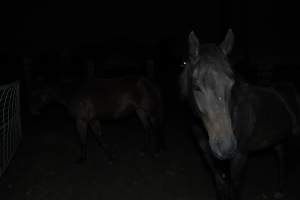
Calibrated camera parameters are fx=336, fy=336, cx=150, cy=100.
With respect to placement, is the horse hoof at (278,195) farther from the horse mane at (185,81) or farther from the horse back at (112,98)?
the horse back at (112,98)

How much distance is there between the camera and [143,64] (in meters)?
9.91

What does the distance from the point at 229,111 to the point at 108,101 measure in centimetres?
309

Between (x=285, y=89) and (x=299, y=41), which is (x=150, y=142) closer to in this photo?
(x=285, y=89)

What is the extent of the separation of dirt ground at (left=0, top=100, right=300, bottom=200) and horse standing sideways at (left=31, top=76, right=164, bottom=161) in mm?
397

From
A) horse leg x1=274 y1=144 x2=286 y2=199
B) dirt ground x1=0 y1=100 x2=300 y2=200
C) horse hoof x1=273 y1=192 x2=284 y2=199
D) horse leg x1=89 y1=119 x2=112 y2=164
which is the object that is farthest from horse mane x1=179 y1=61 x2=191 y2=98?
horse leg x1=89 y1=119 x2=112 y2=164

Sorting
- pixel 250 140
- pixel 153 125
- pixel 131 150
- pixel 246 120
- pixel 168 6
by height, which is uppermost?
pixel 168 6

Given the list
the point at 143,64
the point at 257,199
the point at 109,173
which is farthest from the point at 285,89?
the point at 143,64

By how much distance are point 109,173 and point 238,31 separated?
11627 mm

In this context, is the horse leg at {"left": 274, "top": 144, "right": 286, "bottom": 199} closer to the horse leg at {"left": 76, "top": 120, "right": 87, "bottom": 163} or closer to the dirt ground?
the dirt ground

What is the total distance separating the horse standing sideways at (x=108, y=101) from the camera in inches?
221

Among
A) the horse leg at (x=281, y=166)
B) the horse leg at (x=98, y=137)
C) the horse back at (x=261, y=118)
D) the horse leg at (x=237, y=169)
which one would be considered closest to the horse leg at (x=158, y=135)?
the horse leg at (x=98, y=137)

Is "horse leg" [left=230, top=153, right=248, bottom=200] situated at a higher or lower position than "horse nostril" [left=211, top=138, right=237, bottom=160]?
lower

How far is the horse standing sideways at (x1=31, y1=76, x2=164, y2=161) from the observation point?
5.62m

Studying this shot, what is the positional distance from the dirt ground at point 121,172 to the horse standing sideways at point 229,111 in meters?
0.57
